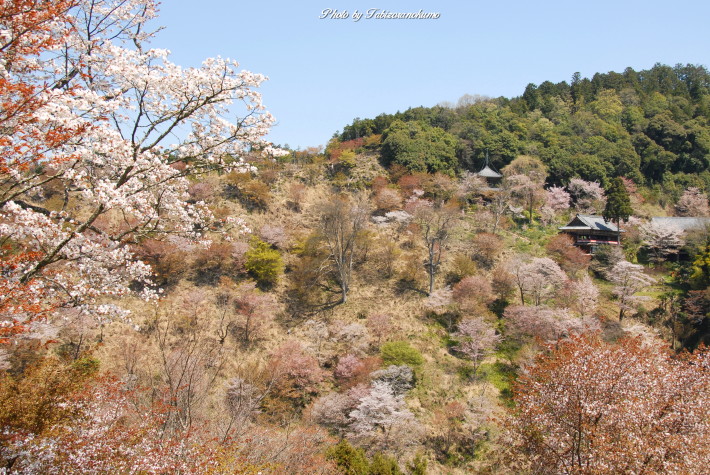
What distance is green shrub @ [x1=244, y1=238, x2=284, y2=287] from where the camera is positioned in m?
24.8

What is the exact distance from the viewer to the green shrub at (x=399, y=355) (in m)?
19.2

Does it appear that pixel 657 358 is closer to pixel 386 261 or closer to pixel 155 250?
pixel 386 261

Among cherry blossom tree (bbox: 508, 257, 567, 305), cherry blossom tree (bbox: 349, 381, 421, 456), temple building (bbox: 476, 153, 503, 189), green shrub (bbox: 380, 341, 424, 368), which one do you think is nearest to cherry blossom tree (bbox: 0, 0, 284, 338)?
cherry blossom tree (bbox: 349, 381, 421, 456)

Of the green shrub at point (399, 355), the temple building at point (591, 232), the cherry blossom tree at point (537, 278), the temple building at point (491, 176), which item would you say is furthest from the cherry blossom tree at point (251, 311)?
the temple building at point (491, 176)

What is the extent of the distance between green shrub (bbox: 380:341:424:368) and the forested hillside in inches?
3.8

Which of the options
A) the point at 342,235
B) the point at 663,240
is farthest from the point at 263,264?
the point at 663,240

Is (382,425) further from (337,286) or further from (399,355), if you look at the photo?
(337,286)

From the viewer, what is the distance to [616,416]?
8477 millimetres

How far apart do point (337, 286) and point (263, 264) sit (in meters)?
4.82

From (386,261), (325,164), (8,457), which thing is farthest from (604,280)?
(8,457)

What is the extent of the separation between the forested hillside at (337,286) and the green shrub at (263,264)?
19 cm

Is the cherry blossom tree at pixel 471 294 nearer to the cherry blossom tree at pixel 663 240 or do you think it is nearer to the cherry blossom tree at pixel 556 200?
the cherry blossom tree at pixel 663 240

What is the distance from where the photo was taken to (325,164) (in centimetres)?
3906

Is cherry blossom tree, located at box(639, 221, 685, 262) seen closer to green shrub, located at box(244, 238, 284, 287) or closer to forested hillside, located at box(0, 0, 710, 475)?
forested hillside, located at box(0, 0, 710, 475)
